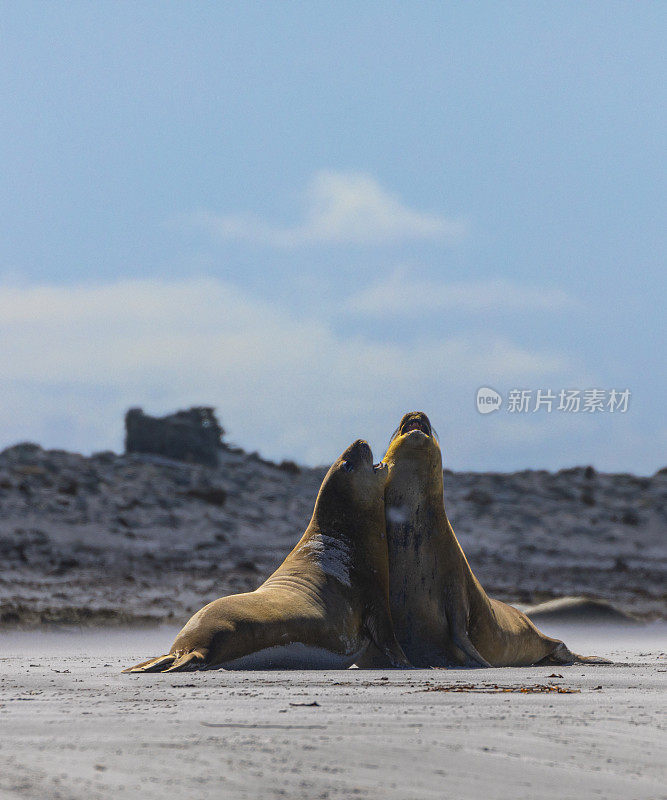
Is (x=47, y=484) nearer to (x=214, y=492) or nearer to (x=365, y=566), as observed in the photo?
(x=214, y=492)

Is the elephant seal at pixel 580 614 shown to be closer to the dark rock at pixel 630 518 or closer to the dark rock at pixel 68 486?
the dark rock at pixel 68 486

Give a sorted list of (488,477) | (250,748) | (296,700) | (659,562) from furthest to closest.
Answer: (488,477) < (659,562) < (296,700) < (250,748)

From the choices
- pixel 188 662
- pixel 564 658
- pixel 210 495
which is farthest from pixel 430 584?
pixel 210 495

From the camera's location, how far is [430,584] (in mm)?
8406

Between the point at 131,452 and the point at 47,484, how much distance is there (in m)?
5.70

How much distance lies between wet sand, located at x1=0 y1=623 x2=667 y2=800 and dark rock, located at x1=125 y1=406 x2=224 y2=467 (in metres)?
22.9

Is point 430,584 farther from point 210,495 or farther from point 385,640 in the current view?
point 210,495

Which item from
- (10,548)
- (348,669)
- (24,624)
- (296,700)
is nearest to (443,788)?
(296,700)

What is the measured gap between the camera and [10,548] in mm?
19422

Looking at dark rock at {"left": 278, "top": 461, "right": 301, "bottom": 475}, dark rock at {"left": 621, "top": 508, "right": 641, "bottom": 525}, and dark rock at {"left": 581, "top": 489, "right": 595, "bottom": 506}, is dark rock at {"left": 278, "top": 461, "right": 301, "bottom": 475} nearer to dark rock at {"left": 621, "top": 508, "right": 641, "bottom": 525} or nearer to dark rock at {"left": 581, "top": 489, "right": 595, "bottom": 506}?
dark rock at {"left": 581, "top": 489, "right": 595, "bottom": 506}

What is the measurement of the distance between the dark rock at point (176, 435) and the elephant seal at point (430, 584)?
2058 centimetres

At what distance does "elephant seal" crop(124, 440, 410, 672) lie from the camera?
7.02 meters

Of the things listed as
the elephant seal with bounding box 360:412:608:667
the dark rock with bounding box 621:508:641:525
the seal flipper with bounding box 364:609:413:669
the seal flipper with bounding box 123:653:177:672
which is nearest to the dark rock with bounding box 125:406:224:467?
the dark rock with bounding box 621:508:641:525

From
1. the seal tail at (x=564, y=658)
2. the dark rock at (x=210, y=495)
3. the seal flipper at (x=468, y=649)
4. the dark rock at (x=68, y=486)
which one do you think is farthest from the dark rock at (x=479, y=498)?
the seal flipper at (x=468, y=649)
